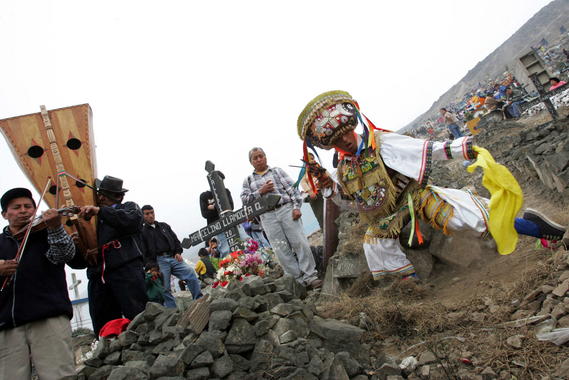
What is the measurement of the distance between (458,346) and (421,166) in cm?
146

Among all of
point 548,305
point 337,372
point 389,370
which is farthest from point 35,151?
point 548,305

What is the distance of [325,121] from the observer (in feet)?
10.5

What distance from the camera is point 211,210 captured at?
650 centimetres

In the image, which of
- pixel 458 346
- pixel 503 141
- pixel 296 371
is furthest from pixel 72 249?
pixel 503 141

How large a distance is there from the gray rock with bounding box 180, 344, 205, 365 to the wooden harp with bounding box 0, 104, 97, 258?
1.60m

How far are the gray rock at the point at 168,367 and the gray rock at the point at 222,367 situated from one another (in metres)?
0.19

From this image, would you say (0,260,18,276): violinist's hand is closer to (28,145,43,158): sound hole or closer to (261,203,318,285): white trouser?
(28,145,43,158): sound hole

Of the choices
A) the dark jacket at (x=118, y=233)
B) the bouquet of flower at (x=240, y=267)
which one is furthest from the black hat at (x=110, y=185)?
the bouquet of flower at (x=240, y=267)

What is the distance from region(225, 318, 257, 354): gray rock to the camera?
85.8 inches

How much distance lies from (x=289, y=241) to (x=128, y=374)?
2.90 meters

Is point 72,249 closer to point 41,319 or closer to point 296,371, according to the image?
point 41,319

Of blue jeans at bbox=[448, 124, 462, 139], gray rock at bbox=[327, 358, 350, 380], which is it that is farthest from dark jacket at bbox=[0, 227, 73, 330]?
blue jeans at bbox=[448, 124, 462, 139]

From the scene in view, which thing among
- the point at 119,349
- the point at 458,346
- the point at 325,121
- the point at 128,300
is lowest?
the point at 458,346

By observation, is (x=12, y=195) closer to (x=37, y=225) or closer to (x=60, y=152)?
(x=37, y=225)
